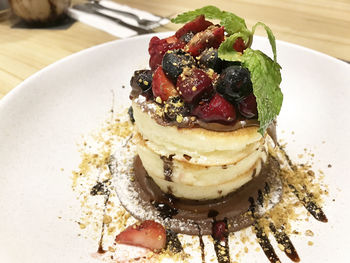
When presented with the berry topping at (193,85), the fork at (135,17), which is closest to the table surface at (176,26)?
the fork at (135,17)

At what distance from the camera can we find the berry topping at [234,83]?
4.83 feet

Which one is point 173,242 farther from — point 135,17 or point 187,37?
point 135,17

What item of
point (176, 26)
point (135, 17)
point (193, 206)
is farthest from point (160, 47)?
point (135, 17)

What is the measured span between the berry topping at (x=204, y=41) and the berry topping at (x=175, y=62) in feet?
0.24

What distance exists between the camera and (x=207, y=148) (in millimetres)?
1645

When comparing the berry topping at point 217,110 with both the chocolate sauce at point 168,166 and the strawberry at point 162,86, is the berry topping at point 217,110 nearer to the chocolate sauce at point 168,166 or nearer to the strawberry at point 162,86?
the strawberry at point 162,86

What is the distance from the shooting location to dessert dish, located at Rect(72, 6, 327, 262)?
5.00 feet

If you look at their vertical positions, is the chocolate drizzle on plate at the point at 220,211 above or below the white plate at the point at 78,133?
below

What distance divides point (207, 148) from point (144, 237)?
520mm

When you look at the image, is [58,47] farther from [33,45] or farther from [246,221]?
[246,221]

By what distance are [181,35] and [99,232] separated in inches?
42.8

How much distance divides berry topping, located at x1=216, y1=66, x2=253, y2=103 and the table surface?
5.81 feet

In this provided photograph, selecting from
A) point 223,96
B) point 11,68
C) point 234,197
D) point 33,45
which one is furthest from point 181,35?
point 33,45

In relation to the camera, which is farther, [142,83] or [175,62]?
[142,83]
